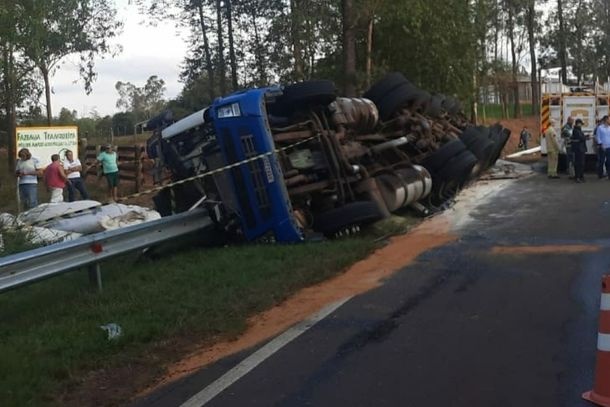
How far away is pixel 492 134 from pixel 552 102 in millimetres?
4742

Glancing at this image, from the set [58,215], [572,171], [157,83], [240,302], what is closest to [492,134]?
[572,171]

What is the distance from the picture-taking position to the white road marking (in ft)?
16.6

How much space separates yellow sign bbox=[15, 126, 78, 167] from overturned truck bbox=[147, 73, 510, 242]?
6.93 meters

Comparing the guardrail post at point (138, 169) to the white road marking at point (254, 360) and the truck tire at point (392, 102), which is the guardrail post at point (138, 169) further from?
the white road marking at point (254, 360)

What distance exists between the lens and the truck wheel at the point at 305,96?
1097 cm

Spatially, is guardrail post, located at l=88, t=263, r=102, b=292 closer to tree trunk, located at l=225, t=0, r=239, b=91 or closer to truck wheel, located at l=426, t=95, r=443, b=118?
truck wheel, located at l=426, t=95, r=443, b=118

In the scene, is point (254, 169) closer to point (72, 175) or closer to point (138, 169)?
point (72, 175)

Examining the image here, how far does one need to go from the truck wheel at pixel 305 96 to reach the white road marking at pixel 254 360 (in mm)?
4359

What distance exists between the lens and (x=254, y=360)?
18.9 feet

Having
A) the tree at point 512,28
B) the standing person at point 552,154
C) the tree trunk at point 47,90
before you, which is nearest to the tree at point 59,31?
the tree trunk at point 47,90

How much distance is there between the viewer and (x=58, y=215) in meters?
11.5

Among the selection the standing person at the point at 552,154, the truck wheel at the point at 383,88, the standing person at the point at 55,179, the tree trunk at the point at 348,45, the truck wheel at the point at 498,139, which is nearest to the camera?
the truck wheel at the point at 383,88

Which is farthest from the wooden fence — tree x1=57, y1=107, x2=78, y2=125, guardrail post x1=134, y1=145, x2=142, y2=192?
tree x1=57, y1=107, x2=78, y2=125

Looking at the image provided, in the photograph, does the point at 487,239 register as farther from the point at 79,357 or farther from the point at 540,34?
the point at 540,34
